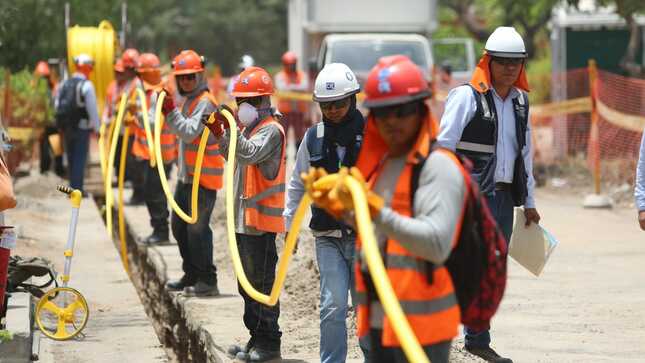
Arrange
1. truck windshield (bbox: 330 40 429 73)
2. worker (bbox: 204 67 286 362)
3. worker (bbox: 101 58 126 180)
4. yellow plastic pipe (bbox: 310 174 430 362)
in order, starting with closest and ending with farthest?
yellow plastic pipe (bbox: 310 174 430 362) → worker (bbox: 204 67 286 362) → worker (bbox: 101 58 126 180) → truck windshield (bbox: 330 40 429 73)

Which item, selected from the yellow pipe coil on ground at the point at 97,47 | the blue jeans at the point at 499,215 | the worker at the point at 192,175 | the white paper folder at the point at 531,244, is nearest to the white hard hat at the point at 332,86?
the blue jeans at the point at 499,215

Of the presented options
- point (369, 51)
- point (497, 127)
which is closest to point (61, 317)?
point (497, 127)

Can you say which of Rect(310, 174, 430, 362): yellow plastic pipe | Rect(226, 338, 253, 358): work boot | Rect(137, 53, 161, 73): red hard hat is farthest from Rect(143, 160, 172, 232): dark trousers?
Rect(310, 174, 430, 362): yellow plastic pipe

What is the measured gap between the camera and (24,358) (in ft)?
27.4

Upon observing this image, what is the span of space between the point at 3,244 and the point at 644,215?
3743 millimetres

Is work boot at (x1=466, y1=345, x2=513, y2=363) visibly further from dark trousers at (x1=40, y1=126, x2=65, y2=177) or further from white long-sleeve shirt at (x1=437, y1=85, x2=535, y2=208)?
dark trousers at (x1=40, y1=126, x2=65, y2=177)

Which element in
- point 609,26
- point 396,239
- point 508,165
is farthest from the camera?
point 609,26

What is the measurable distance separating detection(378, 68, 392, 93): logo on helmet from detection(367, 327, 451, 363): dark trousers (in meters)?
0.93

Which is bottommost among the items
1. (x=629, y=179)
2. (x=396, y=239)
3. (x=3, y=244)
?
(x=629, y=179)

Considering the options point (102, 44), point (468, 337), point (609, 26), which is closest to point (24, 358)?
point (468, 337)

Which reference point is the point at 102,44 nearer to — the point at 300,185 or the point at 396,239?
the point at 300,185

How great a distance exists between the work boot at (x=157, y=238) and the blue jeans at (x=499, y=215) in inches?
265

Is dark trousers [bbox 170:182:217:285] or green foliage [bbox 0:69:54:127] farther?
green foliage [bbox 0:69:54:127]

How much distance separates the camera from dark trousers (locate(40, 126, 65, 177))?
70.7 feet
